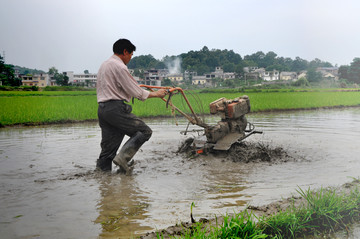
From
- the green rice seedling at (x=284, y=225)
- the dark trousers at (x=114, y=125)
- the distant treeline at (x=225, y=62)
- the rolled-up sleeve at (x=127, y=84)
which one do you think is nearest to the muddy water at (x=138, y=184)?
the dark trousers at (x=114, y=125)

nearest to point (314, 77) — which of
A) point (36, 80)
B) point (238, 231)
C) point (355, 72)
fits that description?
point (355, 72)

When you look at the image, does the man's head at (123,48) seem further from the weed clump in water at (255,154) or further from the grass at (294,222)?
the grass at (294,222)

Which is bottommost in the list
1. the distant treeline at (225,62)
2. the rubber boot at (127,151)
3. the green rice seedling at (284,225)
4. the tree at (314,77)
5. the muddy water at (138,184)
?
the muddy water at (138,184)

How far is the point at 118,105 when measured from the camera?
5.09 metres

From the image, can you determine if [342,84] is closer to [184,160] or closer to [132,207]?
[184,160]

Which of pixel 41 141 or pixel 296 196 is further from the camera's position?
pixel 41 141

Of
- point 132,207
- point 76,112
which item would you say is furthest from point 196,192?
point 76,112

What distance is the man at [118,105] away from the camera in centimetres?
503

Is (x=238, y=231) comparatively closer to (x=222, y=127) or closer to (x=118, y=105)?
(x=118, y=105)

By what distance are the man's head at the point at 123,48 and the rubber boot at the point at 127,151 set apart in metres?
1.16

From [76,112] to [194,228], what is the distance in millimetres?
11845

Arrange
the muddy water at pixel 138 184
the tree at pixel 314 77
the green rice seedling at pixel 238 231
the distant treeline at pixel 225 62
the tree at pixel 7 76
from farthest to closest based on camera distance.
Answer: the distant treeline at pixel 225 62
the tree at pixel 314 77
the tree at pixel 7 76
the muddy water at pixel 138 184
the green rice seedling at pixel 238 231

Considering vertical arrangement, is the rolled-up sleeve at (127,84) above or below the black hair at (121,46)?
below

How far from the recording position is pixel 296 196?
408cm
